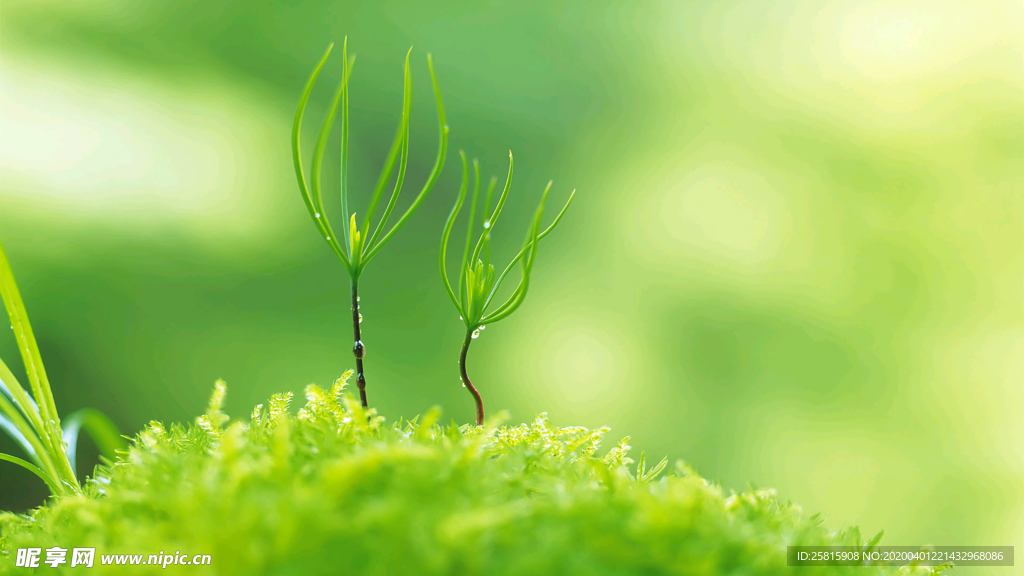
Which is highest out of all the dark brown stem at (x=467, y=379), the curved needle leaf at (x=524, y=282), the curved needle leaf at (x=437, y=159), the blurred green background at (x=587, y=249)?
the blurred green background at (x=587, y=249)

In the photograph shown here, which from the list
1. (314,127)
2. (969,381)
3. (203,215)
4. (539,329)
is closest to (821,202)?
(969,381)

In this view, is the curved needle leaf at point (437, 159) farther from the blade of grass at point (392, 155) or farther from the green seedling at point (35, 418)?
the green seedling at point (35, 418)

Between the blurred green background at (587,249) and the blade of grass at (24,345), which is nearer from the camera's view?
the blade of grass at (24,345)

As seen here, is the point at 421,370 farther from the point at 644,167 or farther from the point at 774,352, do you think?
the point at 774,352

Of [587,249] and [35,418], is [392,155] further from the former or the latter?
[587,249]

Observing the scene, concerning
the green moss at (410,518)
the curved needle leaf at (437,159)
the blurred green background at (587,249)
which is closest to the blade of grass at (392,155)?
the curved needle leaf at (437,159)

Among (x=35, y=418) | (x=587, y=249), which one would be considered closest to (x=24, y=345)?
(x=35, y=418)

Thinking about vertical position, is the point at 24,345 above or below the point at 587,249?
below
